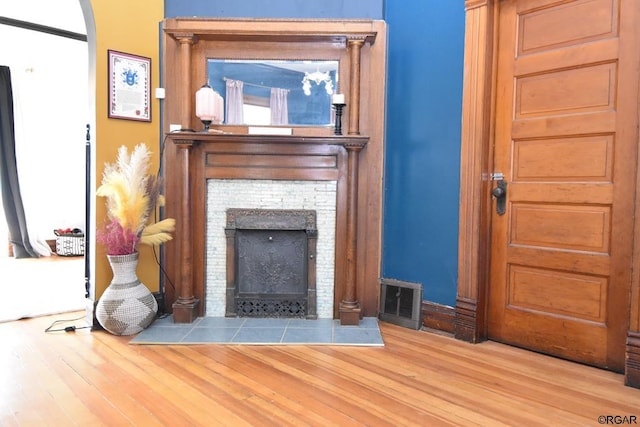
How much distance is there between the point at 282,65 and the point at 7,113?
471 cm

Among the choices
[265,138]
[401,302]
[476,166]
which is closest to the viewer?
[476,166]

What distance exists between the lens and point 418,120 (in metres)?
Answer: 2.91

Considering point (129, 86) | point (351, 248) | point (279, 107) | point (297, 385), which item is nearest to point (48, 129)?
point (129, 86)

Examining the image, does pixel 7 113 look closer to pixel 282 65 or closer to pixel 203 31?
pixel 203 31

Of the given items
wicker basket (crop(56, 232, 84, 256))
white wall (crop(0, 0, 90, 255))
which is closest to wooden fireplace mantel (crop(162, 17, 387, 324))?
white wall (crop(0, 0, 90, 255))

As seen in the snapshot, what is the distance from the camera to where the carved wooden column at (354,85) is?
2.88 metres

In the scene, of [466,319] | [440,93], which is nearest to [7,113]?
[440,93]

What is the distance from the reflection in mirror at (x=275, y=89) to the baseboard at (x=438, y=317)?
4.96ft

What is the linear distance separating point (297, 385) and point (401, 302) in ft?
4.00

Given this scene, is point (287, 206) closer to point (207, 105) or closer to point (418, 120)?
point (207, 105)

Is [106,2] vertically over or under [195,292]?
over

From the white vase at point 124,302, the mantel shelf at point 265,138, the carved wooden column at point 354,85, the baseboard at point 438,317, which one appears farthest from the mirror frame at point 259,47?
the baseboard at point 438,317

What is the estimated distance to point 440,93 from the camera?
281 centimetres

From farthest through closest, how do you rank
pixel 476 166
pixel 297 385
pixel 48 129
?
pixel 48 129, pixel 476 166, pixel 297 385
